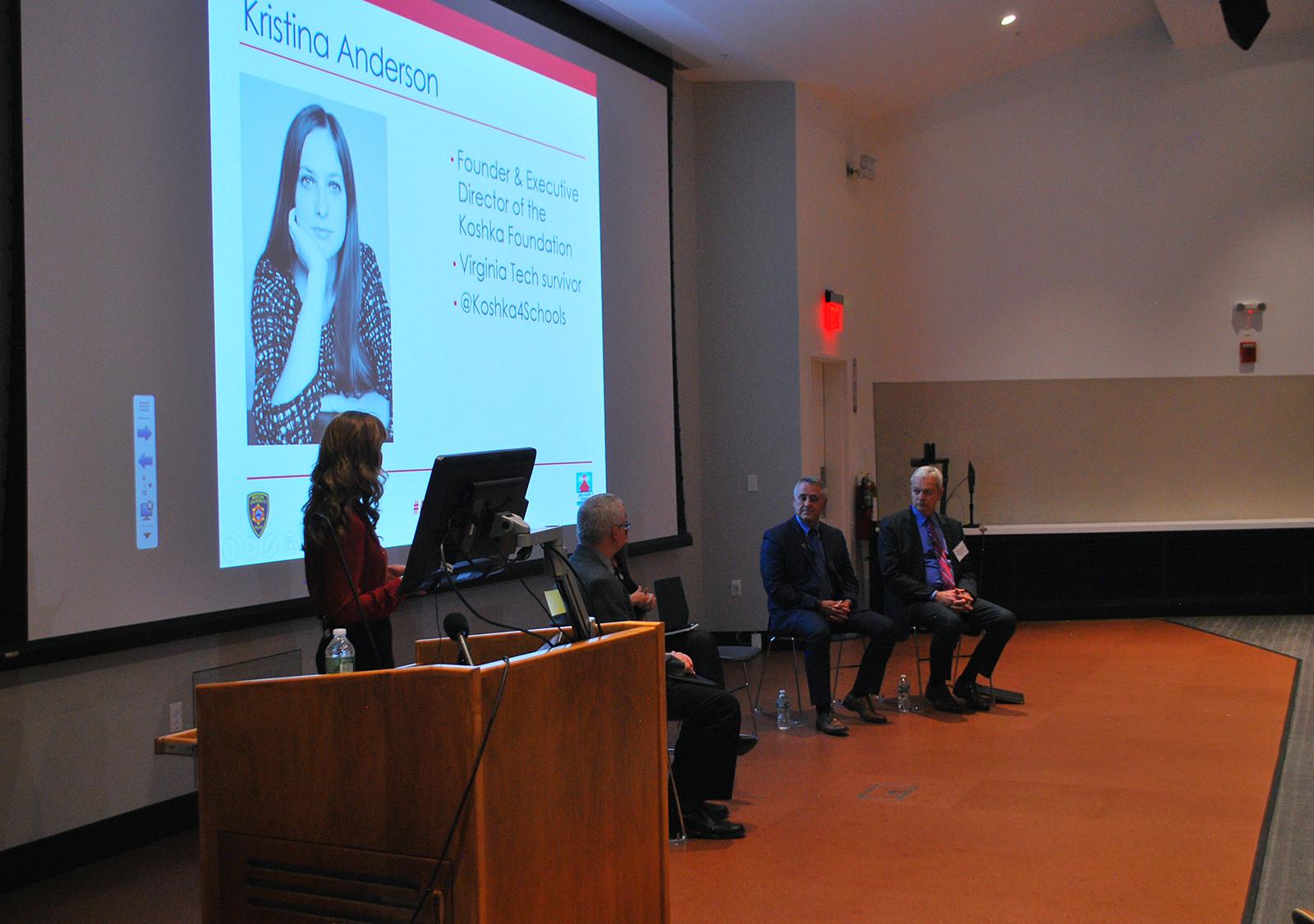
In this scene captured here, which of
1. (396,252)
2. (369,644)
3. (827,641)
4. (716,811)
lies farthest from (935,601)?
(369,644)

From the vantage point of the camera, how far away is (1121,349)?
31.2 feet

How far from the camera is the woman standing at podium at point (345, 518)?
10.4 ft

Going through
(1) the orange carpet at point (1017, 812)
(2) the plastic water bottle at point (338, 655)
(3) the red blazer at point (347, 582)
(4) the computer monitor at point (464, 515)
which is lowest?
(1) the orange carpet at point (1017, 812)

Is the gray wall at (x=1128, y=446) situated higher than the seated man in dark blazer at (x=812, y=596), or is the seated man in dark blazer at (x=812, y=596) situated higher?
the gray wall at (x=1128, y=446)

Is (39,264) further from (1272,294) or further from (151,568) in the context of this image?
(1272,294)

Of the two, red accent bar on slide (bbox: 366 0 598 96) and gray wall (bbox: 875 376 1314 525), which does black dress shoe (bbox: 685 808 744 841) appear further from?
gray wall (bbox: 875 376 1314 525)

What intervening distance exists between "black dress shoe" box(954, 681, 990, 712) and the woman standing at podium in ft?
12.2

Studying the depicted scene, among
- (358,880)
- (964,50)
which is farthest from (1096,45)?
(358,880)

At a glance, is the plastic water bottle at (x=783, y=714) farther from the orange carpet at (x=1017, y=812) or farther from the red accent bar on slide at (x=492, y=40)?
the red accent bar on slide at (x=492, y=40)

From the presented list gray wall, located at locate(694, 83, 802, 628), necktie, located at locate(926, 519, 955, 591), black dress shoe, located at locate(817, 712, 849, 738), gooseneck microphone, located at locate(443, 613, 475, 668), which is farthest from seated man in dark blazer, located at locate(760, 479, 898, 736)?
gooseneck microphone, located at locate(443, 613, 475, 668)

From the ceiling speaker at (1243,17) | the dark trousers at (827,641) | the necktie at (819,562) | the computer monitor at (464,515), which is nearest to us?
the computer monitor at (464,515)

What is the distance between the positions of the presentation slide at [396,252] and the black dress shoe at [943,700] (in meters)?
2.11

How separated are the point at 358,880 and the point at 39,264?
2376mm

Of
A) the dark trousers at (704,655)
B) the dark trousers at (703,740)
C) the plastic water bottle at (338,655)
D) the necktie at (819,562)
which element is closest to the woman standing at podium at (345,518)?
the plastic water bottle at (338,655)
